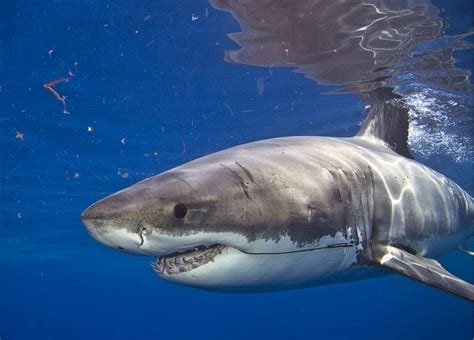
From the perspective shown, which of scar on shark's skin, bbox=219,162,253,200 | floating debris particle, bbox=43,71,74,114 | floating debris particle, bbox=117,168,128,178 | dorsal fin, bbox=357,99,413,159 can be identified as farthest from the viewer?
floating debris particle, bbox=117,168,128,178

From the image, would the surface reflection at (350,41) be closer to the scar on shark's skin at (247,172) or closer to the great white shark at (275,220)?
the great white shark at (275,220)

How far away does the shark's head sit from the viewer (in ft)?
8.82

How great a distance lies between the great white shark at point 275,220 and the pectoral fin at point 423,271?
11 millimetres

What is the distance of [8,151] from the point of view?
1576cm

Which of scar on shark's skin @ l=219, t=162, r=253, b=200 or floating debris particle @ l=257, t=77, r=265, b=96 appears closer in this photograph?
scar on shark's skin @ l=219, t=162, r=253, b=200

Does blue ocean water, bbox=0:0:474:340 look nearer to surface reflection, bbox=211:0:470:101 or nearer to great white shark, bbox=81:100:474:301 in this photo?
surface reflection, bbox=211:0:470:101

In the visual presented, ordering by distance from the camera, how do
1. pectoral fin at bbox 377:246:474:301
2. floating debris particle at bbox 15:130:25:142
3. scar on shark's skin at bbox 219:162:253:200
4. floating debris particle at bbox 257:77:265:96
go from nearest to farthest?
1. scar on shark's skin at bbox 219:162:253:200
2. pectoral fin at bbox 377:246:474:301
3. floating debris particle at bbox 257:77:265:96
4. floating debris particle at bbox 15:130:25:142

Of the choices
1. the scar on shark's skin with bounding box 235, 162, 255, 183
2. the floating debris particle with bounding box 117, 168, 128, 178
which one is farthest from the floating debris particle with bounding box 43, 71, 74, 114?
the scar on shark's skin with bounding box 235, 162, 255, 183

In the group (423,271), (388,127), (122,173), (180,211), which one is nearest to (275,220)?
(180,211)

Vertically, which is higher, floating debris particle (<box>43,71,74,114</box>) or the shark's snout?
floating debris particle (<box>43,71,74,114</box>)

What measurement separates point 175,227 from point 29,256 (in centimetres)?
4595

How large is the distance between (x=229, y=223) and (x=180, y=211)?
1.26 ft

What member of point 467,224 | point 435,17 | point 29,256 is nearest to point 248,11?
point 435,17

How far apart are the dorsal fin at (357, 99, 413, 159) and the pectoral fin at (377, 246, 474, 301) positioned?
3.35 meters
